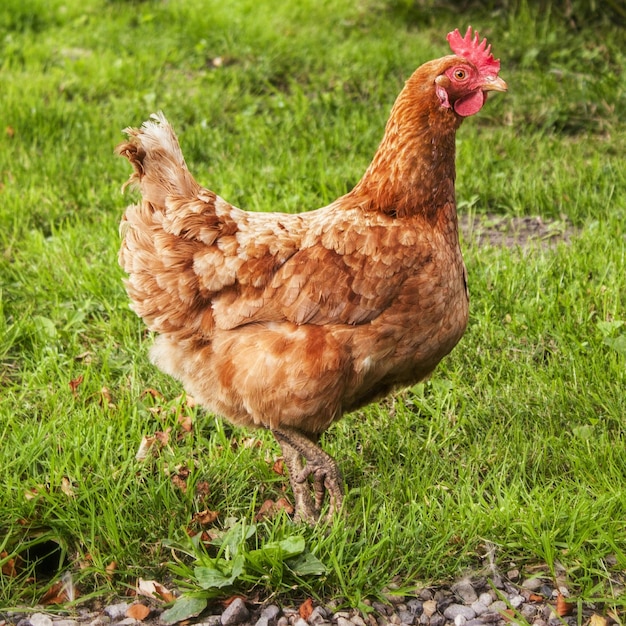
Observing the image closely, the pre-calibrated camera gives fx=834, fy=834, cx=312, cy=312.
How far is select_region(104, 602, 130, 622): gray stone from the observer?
2946 mm

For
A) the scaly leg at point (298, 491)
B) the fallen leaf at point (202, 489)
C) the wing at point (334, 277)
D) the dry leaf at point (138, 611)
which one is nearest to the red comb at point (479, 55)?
the wing at point (334, 277)

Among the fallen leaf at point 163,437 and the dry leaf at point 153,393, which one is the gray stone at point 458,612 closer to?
the fallen leaf at point 163,437

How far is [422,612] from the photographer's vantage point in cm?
294

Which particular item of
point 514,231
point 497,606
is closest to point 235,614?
point 497,606

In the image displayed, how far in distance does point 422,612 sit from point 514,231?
9.93ft

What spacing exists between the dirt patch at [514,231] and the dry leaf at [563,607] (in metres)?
2.60

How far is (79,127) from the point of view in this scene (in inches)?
264

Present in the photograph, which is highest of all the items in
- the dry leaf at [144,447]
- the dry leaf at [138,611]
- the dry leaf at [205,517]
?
the dry leaf at [144,447]

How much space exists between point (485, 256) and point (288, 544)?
252cm

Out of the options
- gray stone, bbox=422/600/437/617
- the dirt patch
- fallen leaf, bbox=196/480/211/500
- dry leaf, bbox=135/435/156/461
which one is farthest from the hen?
the dirt patch

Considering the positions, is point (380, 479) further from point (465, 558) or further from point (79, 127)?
point (79, 127)

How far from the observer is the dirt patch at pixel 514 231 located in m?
5.20

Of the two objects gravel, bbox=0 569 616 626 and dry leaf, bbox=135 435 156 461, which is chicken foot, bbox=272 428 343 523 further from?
dry leaf, bbox=135 435 156 461

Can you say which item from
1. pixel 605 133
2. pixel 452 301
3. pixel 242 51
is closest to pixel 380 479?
pixel 452 301
